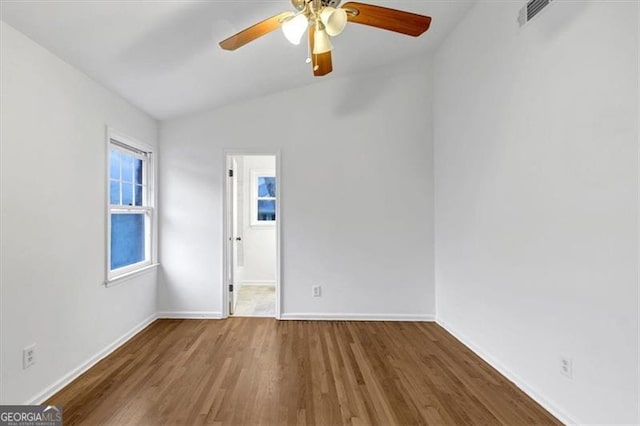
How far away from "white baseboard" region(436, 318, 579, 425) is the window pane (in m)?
3.57

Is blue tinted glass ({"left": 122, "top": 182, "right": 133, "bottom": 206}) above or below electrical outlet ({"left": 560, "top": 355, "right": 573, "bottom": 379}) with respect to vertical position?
above

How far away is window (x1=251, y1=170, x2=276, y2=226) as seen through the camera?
18.6ft

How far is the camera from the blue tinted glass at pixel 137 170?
3532 mm

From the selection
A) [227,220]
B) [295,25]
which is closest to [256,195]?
[227,220]

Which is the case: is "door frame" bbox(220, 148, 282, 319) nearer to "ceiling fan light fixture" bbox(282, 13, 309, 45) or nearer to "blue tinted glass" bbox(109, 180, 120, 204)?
"blue tinted glass" bbox(109, 180, 120, 204)

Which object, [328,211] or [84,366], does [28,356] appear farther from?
[328,211]

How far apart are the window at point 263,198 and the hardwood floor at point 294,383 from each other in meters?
2.55

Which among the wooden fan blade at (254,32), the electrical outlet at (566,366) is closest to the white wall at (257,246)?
the wooden fan blade at (254,32)

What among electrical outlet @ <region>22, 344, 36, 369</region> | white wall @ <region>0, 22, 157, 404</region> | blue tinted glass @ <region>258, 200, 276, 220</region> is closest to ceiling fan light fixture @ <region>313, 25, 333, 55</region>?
white wall @ <region>0, 22, 157, 404</region>

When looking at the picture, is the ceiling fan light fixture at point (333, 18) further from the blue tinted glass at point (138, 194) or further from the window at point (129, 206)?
the blue tinted glass at point (138, 194)

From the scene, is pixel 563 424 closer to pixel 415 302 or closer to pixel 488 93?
pixel 415 302

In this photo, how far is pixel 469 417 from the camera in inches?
78.0

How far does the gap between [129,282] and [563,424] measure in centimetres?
373

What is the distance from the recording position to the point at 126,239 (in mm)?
3342
